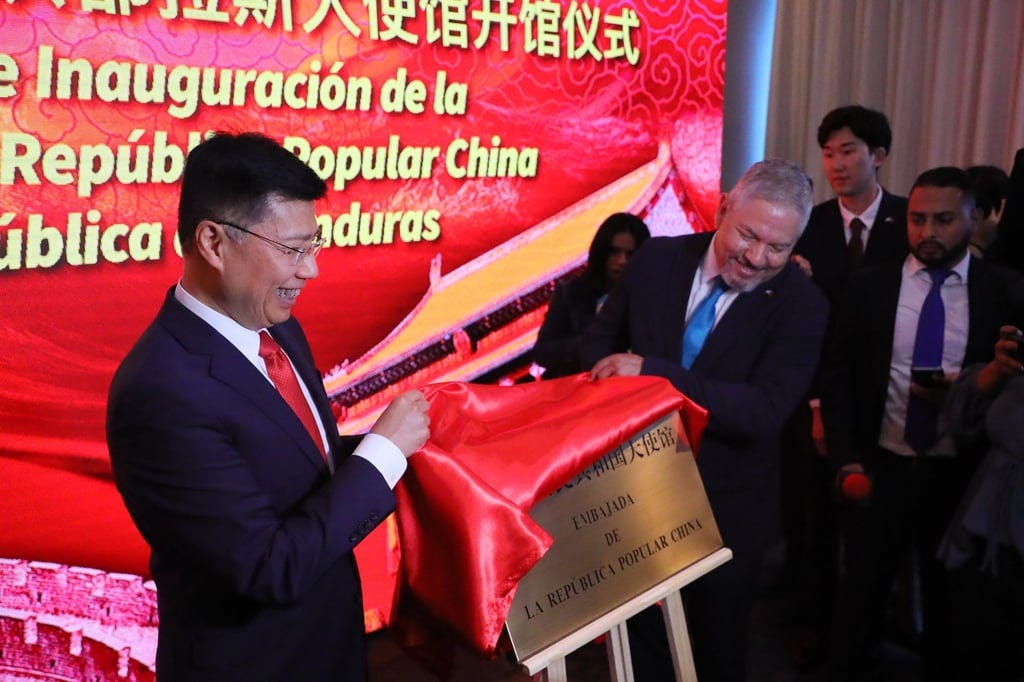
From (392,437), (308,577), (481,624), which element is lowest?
(481,624)

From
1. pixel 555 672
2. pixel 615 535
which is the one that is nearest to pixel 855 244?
pixel 615 535

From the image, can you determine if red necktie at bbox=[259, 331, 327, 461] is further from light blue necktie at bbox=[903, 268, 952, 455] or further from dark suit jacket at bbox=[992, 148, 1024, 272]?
dark suit jacket at bbox=[992, 148, 1024, 272]

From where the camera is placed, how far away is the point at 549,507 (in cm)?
171

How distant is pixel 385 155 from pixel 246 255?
1.99 meters

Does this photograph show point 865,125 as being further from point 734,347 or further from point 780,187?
point 734,347

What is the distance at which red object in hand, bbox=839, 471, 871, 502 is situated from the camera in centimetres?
286

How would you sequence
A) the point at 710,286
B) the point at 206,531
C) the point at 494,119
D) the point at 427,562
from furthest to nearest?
1. the point at 494,119
2. the point at 710,286
3. the point at 427,562
4. the point at 206,531

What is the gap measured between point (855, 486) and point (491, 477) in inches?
68.4

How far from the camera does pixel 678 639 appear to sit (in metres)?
2.01

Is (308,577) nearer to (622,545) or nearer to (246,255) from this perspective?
(246,255)

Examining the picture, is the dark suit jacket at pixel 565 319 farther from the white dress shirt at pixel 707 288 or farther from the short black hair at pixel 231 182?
the short black hair at pixel 231 182

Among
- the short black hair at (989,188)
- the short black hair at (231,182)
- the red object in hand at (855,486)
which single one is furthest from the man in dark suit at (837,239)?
the short black hair at (231,182)

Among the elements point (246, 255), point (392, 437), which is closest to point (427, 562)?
point (392, 437)

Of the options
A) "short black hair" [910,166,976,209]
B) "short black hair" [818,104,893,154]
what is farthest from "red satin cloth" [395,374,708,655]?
"short black hair" [818,104,893,154]
